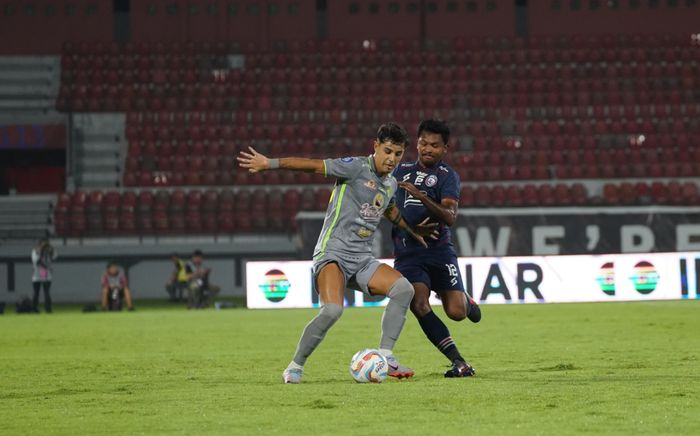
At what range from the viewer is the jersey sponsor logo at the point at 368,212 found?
8.23 m

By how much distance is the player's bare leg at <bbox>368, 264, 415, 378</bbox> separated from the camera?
8.23 meters

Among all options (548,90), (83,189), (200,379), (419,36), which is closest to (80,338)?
(200,379)

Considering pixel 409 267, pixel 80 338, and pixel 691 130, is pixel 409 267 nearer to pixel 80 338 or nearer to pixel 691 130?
pixel 80 338

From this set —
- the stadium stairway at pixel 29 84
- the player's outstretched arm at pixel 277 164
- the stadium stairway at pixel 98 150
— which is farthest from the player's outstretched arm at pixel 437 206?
the stadium stairway at pixel 29 84

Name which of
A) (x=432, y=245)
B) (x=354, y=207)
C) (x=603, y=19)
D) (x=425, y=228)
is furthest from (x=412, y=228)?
(x=603, y=19)

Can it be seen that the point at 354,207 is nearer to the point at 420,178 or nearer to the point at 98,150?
the point at 420,178

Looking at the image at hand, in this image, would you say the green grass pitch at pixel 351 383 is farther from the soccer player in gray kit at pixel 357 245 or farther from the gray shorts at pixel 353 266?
the gray shorts at pixel 353 266

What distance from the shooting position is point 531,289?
67.5ft

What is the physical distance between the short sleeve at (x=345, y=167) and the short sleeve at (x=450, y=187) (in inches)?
33.0

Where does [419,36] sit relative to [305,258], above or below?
above

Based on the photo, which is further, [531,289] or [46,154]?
[46,154]

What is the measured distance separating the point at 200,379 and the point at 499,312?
1043 cm

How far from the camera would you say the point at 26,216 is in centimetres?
2919

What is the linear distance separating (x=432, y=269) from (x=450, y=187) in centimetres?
66
